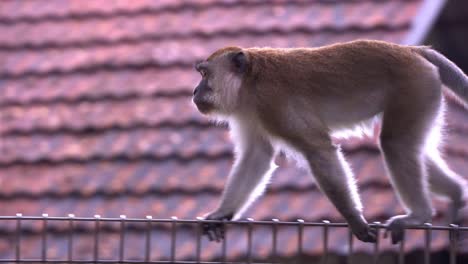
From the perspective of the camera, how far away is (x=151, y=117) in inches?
296

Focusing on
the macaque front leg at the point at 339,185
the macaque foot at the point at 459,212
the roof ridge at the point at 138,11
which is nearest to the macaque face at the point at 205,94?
the macaque front leg at the point at 339,185

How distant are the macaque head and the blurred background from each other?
1333 mm

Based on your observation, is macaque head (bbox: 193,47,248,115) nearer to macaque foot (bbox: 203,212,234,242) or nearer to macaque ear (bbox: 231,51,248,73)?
macaque ear (bbox: 231,51,248,73)

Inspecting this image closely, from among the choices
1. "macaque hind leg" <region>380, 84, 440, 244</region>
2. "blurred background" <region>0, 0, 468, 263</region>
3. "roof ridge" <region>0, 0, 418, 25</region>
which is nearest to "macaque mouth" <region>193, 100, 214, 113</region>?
"macaque hind leg" <region>380, 84, 440, 244</region>

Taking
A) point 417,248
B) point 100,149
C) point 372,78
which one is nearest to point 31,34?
point 100,149

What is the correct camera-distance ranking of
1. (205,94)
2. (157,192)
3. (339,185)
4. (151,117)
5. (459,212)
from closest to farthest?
(339,185) < (459,212) < (205,94) < (157,192) < (151,117)

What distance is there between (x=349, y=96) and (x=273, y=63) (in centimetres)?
35

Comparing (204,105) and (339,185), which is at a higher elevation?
(204,105)

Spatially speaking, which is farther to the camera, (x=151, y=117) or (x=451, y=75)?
(x=151, y=117)

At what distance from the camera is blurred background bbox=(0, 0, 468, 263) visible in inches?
268

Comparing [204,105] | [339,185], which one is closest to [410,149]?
[339,185]

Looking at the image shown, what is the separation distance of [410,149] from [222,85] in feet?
2.88

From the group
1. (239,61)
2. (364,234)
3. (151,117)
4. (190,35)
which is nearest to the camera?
(364,234)

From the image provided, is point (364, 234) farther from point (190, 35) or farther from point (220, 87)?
point (190, 35)
